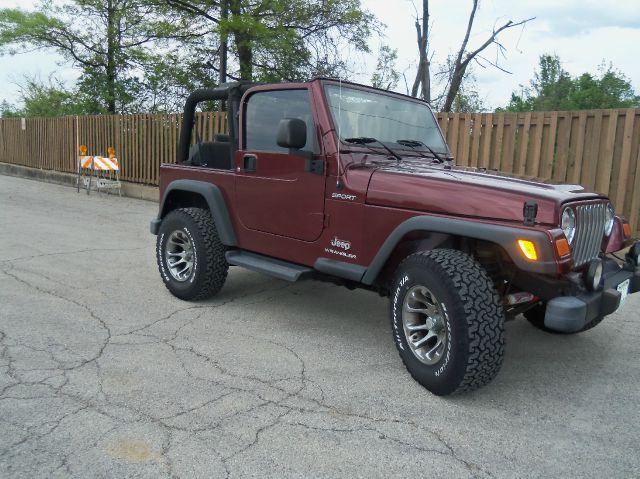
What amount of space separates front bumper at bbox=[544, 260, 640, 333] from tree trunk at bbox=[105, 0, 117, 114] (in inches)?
731

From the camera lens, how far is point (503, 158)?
789 cm

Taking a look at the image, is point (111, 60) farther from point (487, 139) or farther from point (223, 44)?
point (487, 139)

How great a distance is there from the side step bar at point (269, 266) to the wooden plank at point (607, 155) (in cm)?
489

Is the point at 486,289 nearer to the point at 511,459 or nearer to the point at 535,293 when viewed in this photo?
the point at 535,293

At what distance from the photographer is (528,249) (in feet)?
8.88

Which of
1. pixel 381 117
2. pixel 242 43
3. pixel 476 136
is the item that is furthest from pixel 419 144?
pixel 242 43

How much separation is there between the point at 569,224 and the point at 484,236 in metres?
0.51

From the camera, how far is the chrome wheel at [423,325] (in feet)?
10.2

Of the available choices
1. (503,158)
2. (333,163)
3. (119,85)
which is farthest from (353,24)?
(333,163)

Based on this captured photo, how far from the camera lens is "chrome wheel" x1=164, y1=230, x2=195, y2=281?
15.7 ft

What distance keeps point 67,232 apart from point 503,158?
22.0 feet

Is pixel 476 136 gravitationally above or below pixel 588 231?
above

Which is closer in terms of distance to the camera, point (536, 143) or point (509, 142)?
point (536, 143)

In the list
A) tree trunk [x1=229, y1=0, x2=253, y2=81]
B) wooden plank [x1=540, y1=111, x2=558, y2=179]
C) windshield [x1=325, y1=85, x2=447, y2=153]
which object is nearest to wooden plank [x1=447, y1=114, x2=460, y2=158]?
wooden plank [x1=540, y1=111, x2=558, y2=179]
